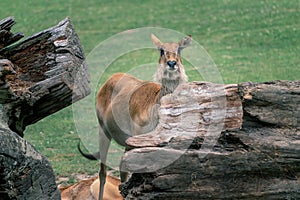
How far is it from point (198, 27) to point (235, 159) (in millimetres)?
14041

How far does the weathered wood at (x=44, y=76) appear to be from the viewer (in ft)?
18.1

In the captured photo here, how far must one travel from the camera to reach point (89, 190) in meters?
7.99

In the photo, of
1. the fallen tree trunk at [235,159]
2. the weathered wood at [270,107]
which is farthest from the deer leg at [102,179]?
the weathered wood at [270,107]

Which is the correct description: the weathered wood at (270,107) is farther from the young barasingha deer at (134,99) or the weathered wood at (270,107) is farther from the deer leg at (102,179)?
the deer leg at (102,179)

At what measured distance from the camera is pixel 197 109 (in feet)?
19.2

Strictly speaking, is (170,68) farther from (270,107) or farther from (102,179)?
(270,107)

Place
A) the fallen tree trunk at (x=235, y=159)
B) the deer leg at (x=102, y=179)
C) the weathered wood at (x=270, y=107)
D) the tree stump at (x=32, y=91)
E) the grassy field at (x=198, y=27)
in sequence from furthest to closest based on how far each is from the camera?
the grassy field at (x=198, y=27)
the deer leg at (x=102, y=179)
the weathered wood at (x=270, y=107)
the fallen tree trunk at (x=235, y=159)
the tree stump at (x=32, y=91)

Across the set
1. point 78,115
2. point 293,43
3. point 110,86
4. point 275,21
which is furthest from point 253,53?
point 110,86

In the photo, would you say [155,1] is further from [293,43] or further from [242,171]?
[242,171]

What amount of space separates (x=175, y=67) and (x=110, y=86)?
125 centimetres

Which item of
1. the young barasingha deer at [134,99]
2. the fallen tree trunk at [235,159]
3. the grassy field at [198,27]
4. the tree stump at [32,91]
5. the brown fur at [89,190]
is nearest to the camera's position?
the tree stump at [32,91]

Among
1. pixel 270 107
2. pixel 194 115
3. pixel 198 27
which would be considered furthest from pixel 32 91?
pixel 198 27

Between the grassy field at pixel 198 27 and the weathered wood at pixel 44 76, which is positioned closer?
the weathered wood at pixel 44 76

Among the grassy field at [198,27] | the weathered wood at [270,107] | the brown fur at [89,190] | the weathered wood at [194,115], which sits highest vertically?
the weathered wood at [270,107]
